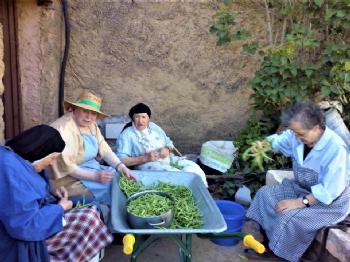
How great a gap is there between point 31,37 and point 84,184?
5.91 ft

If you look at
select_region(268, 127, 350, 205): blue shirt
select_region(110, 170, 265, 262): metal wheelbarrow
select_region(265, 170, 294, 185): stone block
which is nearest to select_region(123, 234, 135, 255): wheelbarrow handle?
select_region(110, 170, 265, 262): metal wheelbarrow

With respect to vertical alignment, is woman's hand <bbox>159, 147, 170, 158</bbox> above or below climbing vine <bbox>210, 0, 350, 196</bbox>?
below

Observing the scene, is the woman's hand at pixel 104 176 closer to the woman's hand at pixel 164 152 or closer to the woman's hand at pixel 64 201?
the woman's hand at pixel 64 201

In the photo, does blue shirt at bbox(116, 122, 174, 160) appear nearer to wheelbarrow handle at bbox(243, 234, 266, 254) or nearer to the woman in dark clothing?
the woman in dark clothing

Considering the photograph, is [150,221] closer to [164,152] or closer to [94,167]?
[94,167]

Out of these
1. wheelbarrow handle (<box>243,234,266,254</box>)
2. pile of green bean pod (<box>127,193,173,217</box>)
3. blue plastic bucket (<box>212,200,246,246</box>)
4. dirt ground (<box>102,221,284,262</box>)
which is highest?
wheelbarrow handle (<box>243,234,266,254</box>)

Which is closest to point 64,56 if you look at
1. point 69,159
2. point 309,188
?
point 69,159

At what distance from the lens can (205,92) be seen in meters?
5.87

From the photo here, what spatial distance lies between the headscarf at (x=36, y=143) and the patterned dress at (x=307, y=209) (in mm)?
1941

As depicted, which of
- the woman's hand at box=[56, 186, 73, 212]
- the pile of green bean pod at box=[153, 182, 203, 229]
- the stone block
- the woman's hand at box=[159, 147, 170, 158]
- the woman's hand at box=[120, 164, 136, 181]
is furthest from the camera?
the woman's hand at box=[159, 147, 170, 158]

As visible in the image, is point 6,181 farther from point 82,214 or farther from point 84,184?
point 84,184

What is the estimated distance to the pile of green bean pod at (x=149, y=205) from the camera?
3068mm

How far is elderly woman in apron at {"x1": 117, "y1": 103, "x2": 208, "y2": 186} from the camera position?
4.44 m

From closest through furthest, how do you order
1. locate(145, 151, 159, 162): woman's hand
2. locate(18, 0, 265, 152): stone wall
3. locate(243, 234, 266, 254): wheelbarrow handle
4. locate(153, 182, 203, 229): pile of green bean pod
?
locate(243, 234, 266, 254): wheelbarrow handle → locate(153, 182, 203, 229): pile of green bean pod → locate(145, 151, 159, 162): woman's hand → locate(18, 0, 265, 152): stone wall
